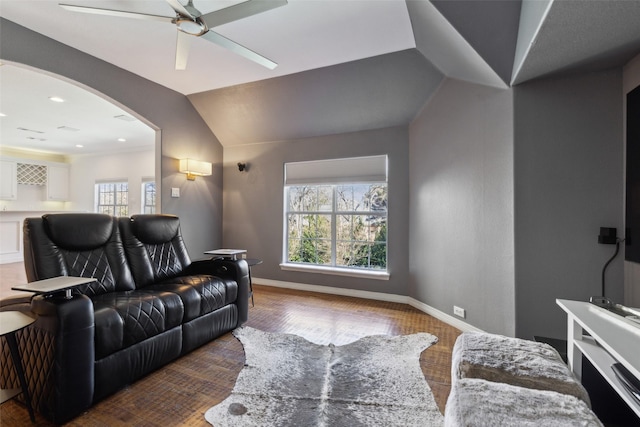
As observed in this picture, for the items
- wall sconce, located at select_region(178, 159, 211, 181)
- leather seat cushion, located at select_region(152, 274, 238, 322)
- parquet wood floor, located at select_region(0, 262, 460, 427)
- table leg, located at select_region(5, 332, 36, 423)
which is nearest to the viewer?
table leg, located at select_region(5, 332, 36, 423)

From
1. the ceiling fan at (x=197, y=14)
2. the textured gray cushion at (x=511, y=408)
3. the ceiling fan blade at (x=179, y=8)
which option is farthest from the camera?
the ceiling fan at (x=197, y=14)

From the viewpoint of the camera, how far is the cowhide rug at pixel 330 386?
163 centimetres

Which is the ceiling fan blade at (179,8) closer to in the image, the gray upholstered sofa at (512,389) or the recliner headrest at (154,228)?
the recliner headrest at (154,228)

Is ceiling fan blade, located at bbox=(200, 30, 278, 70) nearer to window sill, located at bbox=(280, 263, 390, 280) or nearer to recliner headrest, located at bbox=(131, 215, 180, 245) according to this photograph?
recliner headrest, located at bbox=(131, 215, 180, 245)

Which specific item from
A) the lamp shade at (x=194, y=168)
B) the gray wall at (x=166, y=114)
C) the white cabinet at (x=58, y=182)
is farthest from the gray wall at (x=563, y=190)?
the white cabinet at (x=58, y=182)

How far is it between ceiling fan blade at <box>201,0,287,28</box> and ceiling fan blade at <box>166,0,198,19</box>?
10 cm

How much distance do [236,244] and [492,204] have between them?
12.6 feet

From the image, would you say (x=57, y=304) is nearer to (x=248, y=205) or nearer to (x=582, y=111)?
(x=248, y=205)

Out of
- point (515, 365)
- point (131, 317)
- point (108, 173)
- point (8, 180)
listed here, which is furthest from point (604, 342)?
point (8, 180)

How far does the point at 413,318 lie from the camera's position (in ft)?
10.7

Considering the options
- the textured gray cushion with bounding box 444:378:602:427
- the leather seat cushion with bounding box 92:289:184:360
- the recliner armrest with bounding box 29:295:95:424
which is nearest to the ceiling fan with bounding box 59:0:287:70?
the recliner armrest with bounding box 29:295:95:424

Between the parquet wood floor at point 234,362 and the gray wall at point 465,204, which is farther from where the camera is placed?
the gray wall at point 465,204


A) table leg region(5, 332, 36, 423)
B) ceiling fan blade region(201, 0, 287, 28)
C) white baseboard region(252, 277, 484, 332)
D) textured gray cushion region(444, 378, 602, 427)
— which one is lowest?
white baseboard region(252, 277, 484, 332)

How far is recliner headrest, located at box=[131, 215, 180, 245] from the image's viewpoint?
9.21ft
